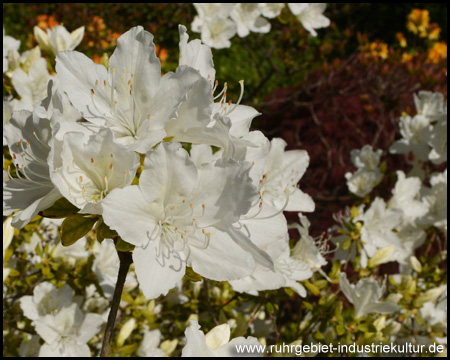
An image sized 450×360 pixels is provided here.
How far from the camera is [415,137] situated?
97.3 inches

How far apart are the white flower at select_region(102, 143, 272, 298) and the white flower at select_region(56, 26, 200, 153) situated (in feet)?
0.31

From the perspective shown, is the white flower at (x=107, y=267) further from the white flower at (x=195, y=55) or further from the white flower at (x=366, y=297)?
the white flower at (x=195, y=55)

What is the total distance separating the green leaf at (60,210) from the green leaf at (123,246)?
0.11 meters

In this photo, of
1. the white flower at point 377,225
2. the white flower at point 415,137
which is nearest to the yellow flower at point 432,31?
the white flower at point 415,137

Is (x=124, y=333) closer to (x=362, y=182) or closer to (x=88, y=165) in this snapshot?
(x=88, y=165)

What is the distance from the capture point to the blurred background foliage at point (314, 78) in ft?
11.9

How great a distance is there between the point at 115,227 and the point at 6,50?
1.46m

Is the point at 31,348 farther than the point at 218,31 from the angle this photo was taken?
No

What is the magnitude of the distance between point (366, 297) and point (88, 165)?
1122 millimetres

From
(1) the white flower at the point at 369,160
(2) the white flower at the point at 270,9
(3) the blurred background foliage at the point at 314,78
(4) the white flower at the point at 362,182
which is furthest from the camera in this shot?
(3) the blurred background foliage at the point at 314,78

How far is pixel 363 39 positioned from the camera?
622 centimetres

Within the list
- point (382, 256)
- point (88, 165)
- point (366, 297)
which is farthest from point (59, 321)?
point (382, 256)

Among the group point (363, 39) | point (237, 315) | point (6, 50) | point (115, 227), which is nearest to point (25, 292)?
point (237, 315)

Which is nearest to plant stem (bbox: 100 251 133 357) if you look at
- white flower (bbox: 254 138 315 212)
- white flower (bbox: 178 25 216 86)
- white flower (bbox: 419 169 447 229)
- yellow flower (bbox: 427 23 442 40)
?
white flower (bbox: 178 25 216 86)
